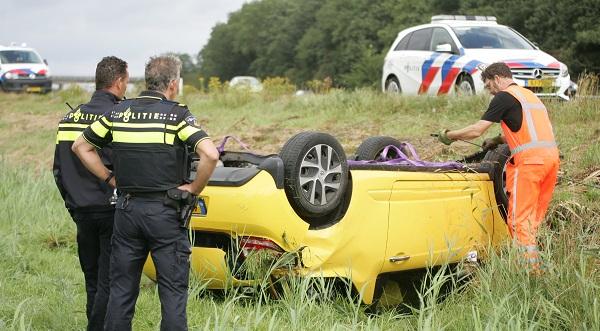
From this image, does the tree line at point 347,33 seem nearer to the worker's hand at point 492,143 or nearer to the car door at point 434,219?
the worker's hand at point 492,143

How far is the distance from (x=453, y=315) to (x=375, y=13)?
172 ft

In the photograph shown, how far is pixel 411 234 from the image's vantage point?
539 centimetres

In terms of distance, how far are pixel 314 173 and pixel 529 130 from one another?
1916 mm

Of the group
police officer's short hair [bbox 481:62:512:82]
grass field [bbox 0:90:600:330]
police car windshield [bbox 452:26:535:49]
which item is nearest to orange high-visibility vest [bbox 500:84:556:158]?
police officer's short hair [bbox 481:62:512:82]

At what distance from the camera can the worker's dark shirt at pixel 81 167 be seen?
16.1 ft

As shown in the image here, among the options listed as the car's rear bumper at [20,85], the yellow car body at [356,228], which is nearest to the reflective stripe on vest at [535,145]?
the yellow car body at [356,228]

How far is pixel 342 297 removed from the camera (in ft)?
17.4

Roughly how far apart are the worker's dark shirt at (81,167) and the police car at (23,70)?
22275 mm

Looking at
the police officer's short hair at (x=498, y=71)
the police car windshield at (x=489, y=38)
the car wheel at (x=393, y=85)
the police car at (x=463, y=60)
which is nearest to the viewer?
the police officer's short hair at (x=498, y=71)

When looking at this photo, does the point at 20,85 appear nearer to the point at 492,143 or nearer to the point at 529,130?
the point at 492,143

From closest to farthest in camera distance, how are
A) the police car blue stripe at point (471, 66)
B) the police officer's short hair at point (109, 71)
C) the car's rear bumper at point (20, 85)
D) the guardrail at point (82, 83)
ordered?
the police officer's short hair at point (109, 71) < the police car blue stripe at point (471, 66) < the guardrail at point (82, 83) < the car's rear bumper at point (20, 85)

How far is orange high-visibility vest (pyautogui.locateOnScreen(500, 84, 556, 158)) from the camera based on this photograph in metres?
6.23

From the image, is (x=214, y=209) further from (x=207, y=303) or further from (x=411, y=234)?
(x=411, y=234)

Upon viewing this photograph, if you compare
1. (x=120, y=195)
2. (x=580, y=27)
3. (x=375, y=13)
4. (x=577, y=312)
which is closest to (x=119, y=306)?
(x=120, y=195)
